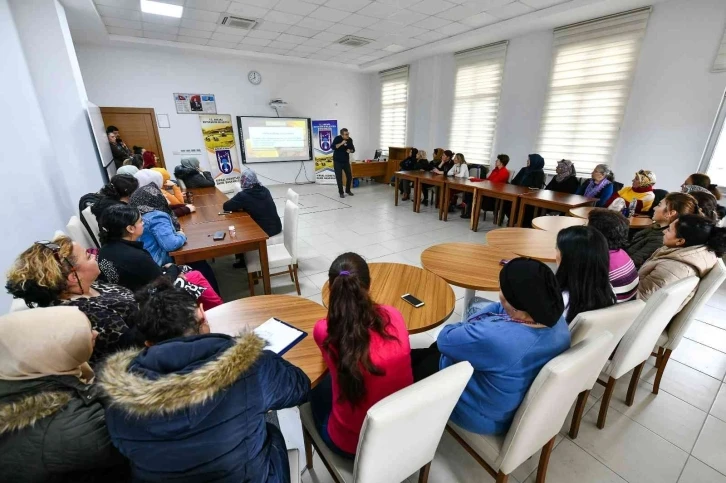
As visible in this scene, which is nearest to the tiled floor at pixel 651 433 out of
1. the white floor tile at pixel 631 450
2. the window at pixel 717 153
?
the white floor tile at pixel 631 450

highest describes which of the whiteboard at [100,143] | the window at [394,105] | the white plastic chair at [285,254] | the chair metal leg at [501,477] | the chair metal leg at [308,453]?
the window at [394,105]

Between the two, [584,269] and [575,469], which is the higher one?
[584,269]

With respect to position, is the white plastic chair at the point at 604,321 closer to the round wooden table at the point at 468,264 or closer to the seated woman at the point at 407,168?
the round wooden table at the point at 468,264

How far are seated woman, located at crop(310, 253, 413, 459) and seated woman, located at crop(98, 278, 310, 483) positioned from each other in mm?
239

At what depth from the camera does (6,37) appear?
2971 mm

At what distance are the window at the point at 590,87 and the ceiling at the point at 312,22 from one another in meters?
0.99

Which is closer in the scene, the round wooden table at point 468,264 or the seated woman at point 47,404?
the seated woman at point 47,404

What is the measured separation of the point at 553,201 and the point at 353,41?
16.7 ft

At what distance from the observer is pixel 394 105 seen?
8.90 meters

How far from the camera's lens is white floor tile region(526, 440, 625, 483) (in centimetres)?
146

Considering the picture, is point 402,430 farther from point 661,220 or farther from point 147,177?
point 147,177

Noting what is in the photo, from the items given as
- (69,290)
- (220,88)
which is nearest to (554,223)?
(69,290)

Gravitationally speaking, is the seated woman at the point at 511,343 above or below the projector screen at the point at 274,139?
below

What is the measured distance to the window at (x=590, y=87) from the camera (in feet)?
15.0
